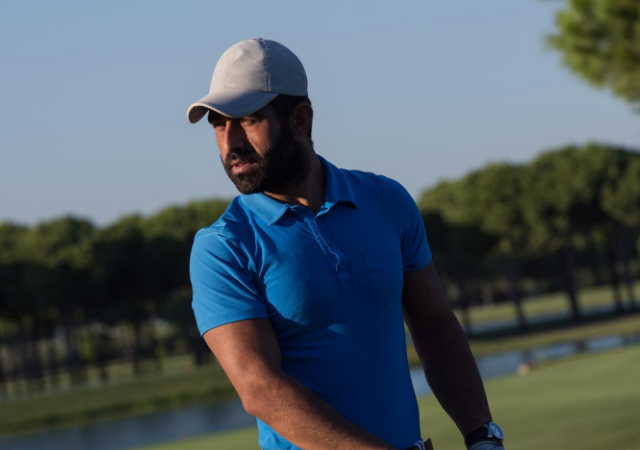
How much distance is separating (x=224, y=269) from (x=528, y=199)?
5716cm

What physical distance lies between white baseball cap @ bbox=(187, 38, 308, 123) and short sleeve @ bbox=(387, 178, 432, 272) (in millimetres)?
392

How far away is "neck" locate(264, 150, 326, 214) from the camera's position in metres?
2.87

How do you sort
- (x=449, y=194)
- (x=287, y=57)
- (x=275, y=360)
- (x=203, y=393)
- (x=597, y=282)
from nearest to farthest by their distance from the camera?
(x=275, y=360)
(x=287, y=57)
(x=203, y=393)
(x=449, y=194)
(x=597, y=282)

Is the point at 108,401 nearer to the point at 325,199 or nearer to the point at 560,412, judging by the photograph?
the point at 560,412

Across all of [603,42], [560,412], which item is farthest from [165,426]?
[603,42]

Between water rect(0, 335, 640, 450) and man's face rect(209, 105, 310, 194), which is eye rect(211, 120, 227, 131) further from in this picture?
water rect(0, 335, 640, 450)

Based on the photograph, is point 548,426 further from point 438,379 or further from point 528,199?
point 528,199

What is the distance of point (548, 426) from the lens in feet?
41.4

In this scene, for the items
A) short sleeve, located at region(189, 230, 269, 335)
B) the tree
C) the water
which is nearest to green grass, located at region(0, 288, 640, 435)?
the water

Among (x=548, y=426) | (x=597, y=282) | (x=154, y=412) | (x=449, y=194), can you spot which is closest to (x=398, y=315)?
(x=548, y=426)

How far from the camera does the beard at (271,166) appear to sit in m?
2.78

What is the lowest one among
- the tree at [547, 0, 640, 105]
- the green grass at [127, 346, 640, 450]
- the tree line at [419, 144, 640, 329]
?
the green grass at [127, 346, 640, 450]

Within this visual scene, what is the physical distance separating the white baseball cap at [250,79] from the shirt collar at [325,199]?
0.76ft

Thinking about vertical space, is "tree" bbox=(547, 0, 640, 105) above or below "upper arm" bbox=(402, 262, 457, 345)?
above
